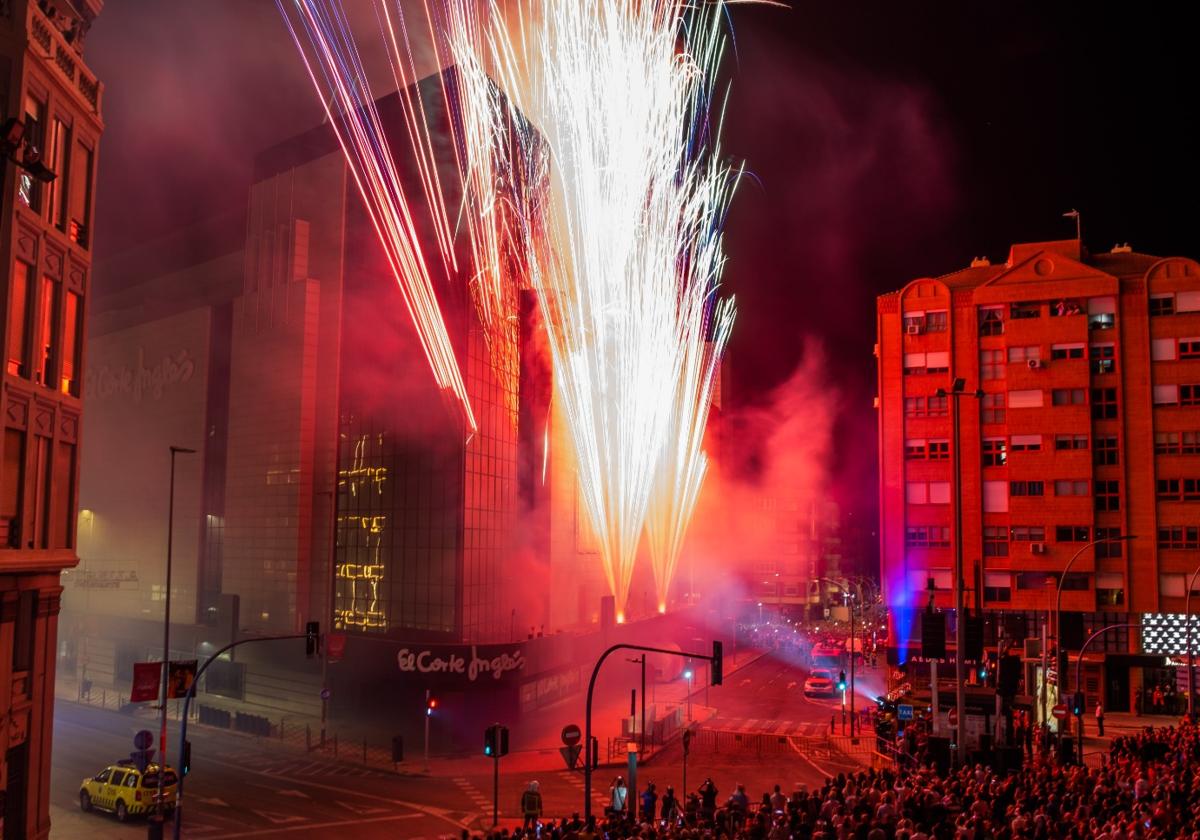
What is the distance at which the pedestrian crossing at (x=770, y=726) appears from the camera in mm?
42219

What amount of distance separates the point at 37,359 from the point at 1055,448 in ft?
169

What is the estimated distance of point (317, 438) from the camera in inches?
2012

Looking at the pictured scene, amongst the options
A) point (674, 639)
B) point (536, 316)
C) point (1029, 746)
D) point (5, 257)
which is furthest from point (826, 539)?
point (5, 257)

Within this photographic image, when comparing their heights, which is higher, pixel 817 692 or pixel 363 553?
pixel 363 553

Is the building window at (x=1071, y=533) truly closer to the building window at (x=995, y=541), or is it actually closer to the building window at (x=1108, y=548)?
the building window at (x=1108, y=548)

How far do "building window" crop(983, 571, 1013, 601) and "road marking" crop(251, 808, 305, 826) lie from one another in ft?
137

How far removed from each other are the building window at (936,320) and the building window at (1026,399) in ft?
18.7

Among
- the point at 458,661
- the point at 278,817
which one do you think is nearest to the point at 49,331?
the point at 278,817

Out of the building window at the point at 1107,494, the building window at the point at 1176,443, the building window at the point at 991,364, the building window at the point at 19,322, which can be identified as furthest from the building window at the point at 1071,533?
the building window at the point at 19,322

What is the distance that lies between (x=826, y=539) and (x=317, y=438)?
8739cm

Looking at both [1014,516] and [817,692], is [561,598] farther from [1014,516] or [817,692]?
[1014,516]

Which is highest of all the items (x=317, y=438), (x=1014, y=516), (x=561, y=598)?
(x=317, y=438)

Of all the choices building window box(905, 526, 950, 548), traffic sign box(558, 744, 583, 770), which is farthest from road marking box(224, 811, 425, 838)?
building window box(905, 526, 950, 548)

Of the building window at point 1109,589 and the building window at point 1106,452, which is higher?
the building window at point 1106,452
